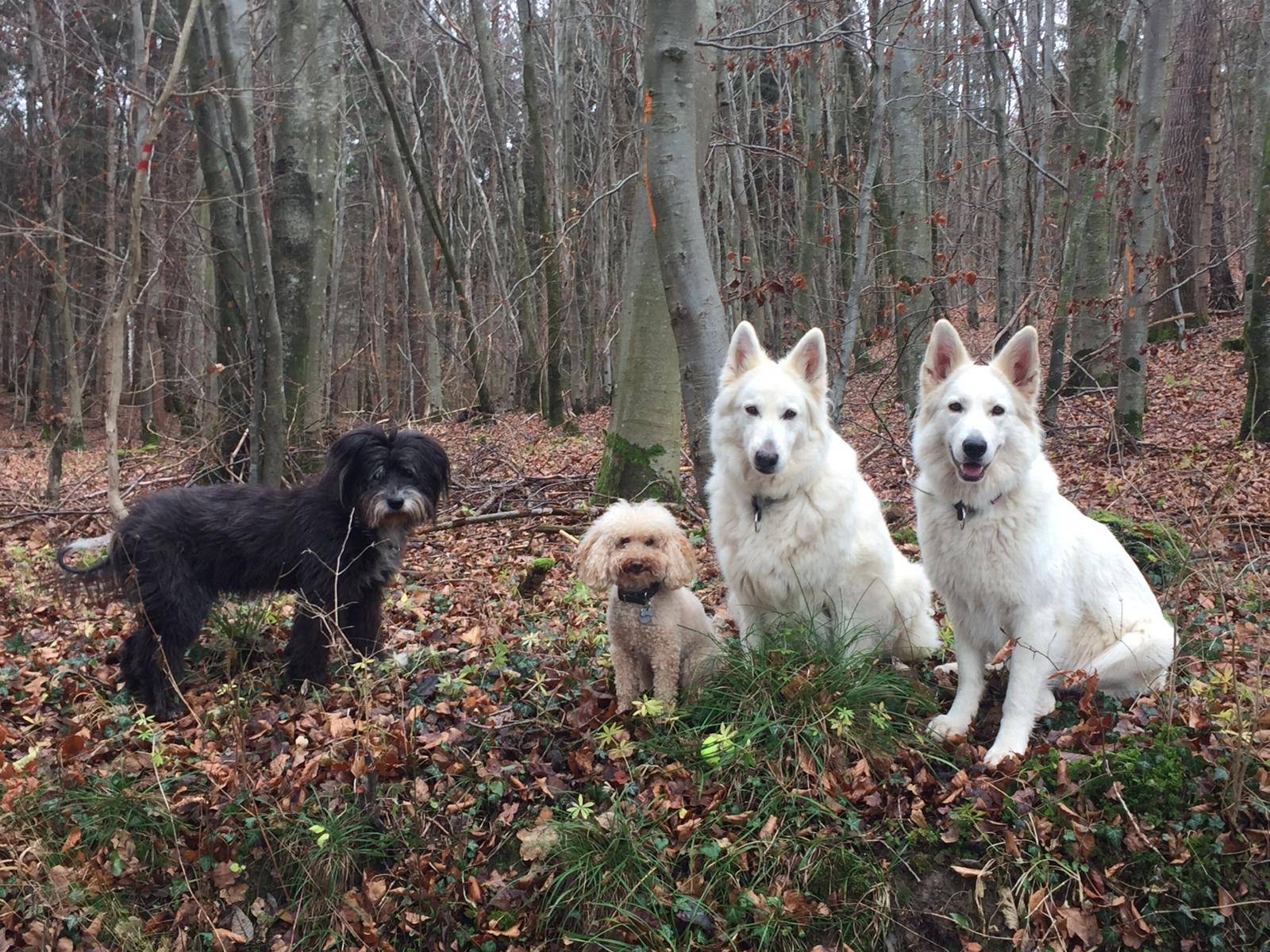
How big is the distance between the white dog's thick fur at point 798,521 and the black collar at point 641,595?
56 cm

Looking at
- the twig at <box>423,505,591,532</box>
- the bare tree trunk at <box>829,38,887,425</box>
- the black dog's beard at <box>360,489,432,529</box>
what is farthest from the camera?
the twig at <box>423,505,591,532</box>

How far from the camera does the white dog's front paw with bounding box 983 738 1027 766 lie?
3641 millimetres

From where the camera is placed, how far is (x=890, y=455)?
10000 millimetres

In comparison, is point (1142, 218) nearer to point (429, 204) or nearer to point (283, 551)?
point (283, 551)

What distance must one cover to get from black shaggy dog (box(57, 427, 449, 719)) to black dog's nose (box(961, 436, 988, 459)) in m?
2.99

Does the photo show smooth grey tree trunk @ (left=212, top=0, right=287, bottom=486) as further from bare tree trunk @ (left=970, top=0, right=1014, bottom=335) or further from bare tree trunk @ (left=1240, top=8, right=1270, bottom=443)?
bare tree trunk @ (left=1240, top=8, right=1270, bottom=443)

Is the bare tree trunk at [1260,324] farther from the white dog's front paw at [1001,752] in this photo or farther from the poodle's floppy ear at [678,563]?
the poodle's floppy ear at [678,563]

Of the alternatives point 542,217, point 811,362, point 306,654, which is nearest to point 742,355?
point 811,362

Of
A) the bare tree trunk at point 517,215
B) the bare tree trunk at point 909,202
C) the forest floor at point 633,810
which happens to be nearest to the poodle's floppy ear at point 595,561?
the forest floor at point 633,810

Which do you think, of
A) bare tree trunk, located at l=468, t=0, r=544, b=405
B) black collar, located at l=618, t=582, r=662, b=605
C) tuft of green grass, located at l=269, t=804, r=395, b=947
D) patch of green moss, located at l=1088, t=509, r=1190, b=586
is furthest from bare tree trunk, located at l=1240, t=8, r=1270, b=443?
bare tree trunk, located at l=468, t=0, r=544, b=405

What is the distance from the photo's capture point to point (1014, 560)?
3.82m

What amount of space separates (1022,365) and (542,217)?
1338 cm

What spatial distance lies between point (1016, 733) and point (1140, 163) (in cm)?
780

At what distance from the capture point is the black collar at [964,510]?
389 cm
